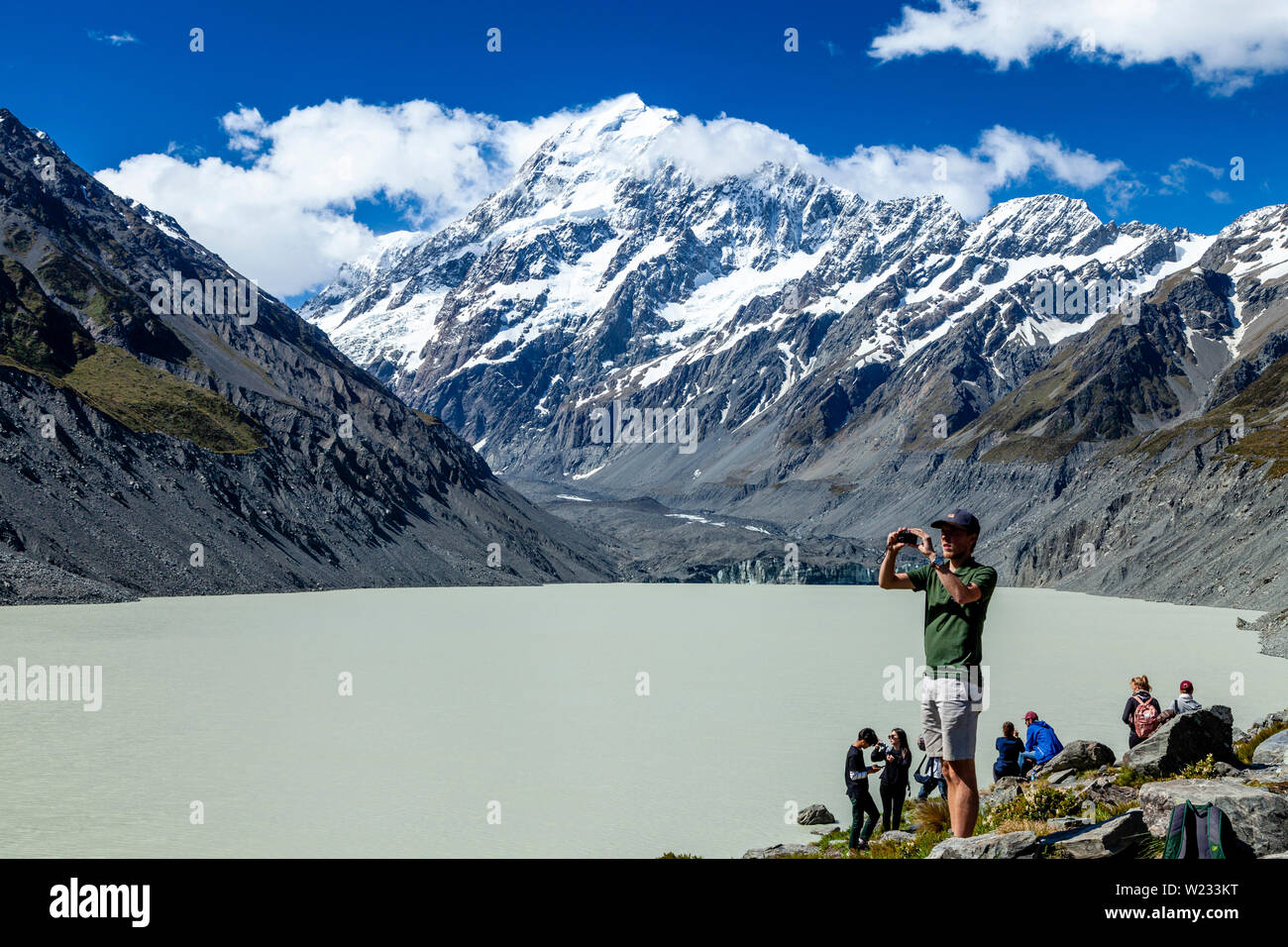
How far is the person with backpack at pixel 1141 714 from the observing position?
22.2 m

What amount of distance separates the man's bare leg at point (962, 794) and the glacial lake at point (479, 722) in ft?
27.4

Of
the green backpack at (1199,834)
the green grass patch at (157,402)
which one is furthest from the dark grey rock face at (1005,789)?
the green grass patch at (157,402)

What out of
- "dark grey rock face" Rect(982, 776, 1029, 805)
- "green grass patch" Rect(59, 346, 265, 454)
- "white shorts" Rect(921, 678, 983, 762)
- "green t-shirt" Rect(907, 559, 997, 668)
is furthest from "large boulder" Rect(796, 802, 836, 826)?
"green grass patch" Rect(59, 346, 265, 454)

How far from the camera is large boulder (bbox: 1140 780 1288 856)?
12.2 metres

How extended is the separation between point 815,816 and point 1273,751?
29.5ft

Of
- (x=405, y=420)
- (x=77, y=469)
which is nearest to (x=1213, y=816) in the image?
(x=77, y=469)

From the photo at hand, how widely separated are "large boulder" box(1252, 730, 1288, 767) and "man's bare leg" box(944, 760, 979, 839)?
36.1 feet

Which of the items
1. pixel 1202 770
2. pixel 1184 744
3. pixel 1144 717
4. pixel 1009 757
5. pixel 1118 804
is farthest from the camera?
pixel 1009 757

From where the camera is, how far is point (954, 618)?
11453 millimetres

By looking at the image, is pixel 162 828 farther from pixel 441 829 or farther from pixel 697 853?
pixel 697 853

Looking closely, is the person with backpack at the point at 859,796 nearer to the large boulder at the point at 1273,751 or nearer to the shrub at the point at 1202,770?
the shrub at the point at 1202,770

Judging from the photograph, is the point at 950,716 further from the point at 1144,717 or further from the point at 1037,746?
the point at 1037,746

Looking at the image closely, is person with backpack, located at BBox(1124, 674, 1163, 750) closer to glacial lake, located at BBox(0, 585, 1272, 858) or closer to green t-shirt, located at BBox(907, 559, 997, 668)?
glacial lake, located at BBox(0, 585, 1272, 858)

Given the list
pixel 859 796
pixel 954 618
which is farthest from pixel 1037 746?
pixel 954 618
